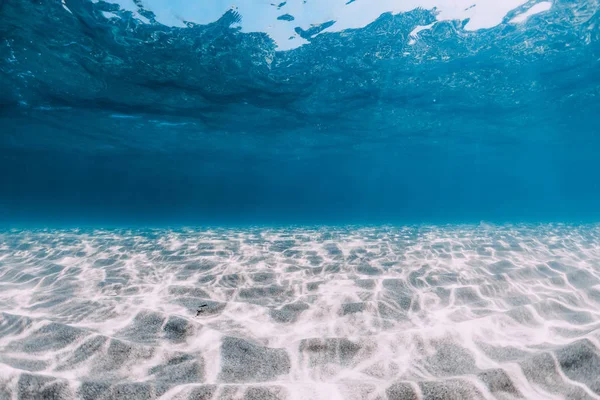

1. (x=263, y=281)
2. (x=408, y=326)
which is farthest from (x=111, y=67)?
(x=408, y=326)

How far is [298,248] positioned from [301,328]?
5.94 m

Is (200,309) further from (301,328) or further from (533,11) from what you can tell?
(533,11)

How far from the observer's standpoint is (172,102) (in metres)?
20.6

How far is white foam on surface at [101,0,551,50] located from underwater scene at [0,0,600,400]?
74mm

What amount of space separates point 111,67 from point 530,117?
3200cm

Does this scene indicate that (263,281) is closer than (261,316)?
No

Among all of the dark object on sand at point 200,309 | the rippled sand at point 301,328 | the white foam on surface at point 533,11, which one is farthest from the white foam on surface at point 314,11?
the dark object on sand at point 200,309

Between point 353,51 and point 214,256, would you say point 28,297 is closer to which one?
point 214,256

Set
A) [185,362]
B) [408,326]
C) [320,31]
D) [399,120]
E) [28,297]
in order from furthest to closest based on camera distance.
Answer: [399,120], [320,31], [28,297], [408,326], [185,362]

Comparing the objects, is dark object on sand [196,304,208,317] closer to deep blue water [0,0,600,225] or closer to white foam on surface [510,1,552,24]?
deep blue water [0,0,600,225]

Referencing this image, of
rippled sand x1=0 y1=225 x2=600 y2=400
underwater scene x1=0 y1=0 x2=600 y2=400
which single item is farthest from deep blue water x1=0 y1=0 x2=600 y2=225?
rippled sand x1=0 y1=225 x2=600 y2=400

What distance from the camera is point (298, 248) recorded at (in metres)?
9.84

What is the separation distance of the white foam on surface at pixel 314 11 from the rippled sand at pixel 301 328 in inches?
360

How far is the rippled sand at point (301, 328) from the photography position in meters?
2.22
